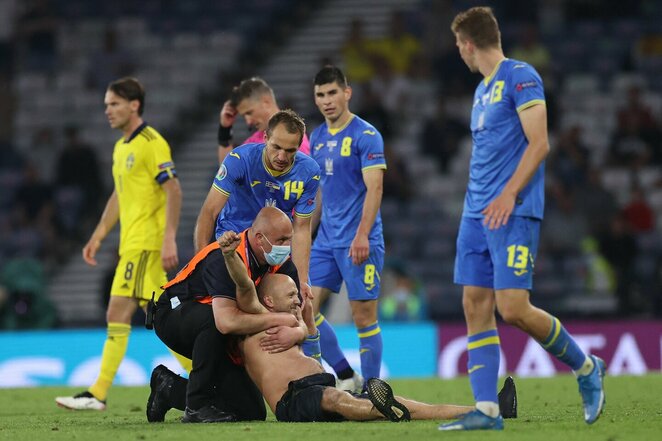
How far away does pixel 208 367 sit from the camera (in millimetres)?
7879

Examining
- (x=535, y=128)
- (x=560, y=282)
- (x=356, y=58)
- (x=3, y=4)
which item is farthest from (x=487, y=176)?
(x=3, y=4)

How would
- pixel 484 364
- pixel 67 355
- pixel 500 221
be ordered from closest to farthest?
1. pixel 500 221
2. pixel 484 364
3. pixel 67 355

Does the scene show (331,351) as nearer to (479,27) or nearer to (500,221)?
(500,221)

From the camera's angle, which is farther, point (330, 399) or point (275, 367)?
point (275, 367)

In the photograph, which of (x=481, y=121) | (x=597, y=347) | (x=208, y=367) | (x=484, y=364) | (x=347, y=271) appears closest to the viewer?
(x=484, y=364)

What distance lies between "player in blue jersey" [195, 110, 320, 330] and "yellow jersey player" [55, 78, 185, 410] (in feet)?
4.42

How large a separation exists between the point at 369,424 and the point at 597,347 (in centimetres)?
753

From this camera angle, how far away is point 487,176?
7.27m

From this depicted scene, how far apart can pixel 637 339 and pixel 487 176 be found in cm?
780

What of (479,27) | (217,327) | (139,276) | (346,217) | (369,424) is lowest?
(369,424)

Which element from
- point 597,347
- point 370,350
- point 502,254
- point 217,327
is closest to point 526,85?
point 502,254

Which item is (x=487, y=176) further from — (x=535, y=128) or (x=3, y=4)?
(x=3, y=4)

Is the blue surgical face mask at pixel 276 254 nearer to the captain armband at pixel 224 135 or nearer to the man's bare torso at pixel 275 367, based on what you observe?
the man's bare torso at pixel 275 367

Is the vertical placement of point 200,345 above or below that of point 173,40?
below
